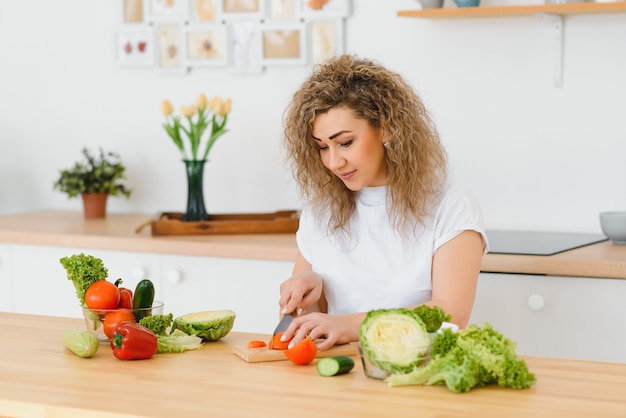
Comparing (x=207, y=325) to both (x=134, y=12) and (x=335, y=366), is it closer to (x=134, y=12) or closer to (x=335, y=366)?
(x=335, y=366)

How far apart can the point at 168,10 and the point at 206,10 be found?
167 millimetres

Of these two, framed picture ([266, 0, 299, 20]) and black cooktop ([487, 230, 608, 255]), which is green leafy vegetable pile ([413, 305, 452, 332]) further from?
framed picture ([266, 0, 299, 20])

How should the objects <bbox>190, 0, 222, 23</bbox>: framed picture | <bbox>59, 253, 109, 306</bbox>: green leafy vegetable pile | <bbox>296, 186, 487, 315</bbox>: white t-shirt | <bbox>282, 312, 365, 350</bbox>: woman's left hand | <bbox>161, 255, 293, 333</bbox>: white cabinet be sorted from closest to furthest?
<bbox>282, 312, 365, 350</bbox>: woman's left hand < <bbox>59, 253, 109, 306</bbox>: green leafy vegetable pile < <bbox>296, 186, 487, 315</bbox>: white t-shirt < <bbox>161, 255, 293, 333</bbox>: white cabinet < <bbox>190, 0, 222, 23</bbox>: framed picture

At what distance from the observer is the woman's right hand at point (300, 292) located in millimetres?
2309

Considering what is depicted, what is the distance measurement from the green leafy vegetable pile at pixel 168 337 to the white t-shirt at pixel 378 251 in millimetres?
549

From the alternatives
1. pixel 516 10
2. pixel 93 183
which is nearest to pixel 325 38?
pixel 516 10

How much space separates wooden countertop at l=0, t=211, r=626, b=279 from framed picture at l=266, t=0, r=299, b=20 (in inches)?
34.4

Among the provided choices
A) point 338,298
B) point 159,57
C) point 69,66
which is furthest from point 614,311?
point 69,66

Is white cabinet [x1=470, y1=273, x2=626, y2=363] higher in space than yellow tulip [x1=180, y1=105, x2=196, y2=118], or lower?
lower

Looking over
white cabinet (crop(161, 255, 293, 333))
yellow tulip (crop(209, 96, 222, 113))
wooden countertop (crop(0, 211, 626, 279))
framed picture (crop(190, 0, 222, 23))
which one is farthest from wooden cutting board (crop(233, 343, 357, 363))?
framed picture (crop(190, 0, 222, 23))

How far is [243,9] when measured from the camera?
3.90m

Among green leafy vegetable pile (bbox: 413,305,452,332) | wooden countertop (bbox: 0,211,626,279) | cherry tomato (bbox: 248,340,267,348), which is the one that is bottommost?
wooden countertop (bbox: 0,211,626,279)

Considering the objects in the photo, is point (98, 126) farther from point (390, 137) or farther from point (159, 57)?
point (390, 137)

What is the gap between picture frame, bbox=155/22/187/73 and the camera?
4.01m
